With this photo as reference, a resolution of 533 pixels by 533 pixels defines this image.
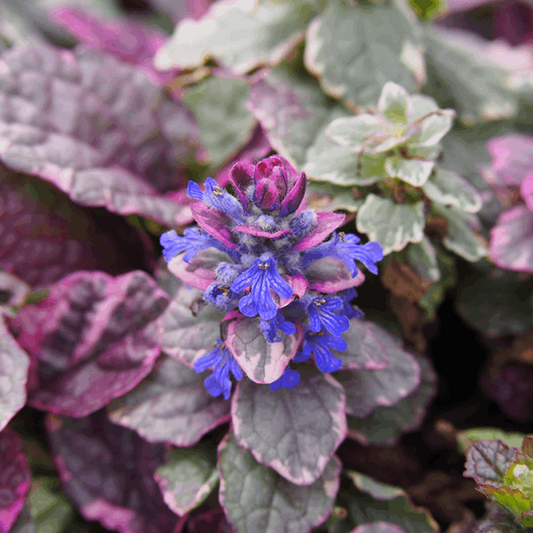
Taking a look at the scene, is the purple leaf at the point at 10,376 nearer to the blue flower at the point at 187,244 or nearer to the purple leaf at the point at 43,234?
the purple leaf at the point at 43,234

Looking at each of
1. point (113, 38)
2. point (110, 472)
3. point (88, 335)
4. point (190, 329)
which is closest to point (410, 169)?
point (190, 329)

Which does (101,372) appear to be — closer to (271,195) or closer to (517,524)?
(271,195)

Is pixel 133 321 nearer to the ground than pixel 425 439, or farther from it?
farther from it

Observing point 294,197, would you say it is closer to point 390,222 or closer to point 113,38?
point 390,222

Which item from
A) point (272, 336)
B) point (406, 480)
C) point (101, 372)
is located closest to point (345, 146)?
point (272, 336)

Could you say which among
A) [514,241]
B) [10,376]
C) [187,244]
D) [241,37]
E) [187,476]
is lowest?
[187,476]

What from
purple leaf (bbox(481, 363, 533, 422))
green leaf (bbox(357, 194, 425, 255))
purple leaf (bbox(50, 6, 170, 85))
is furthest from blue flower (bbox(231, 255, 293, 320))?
purple leaf (bbox(50, 6, 170, 85))

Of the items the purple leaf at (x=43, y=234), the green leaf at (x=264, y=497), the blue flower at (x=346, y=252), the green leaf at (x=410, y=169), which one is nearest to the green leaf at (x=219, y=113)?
the purple leaf at (x=43, y=234)
